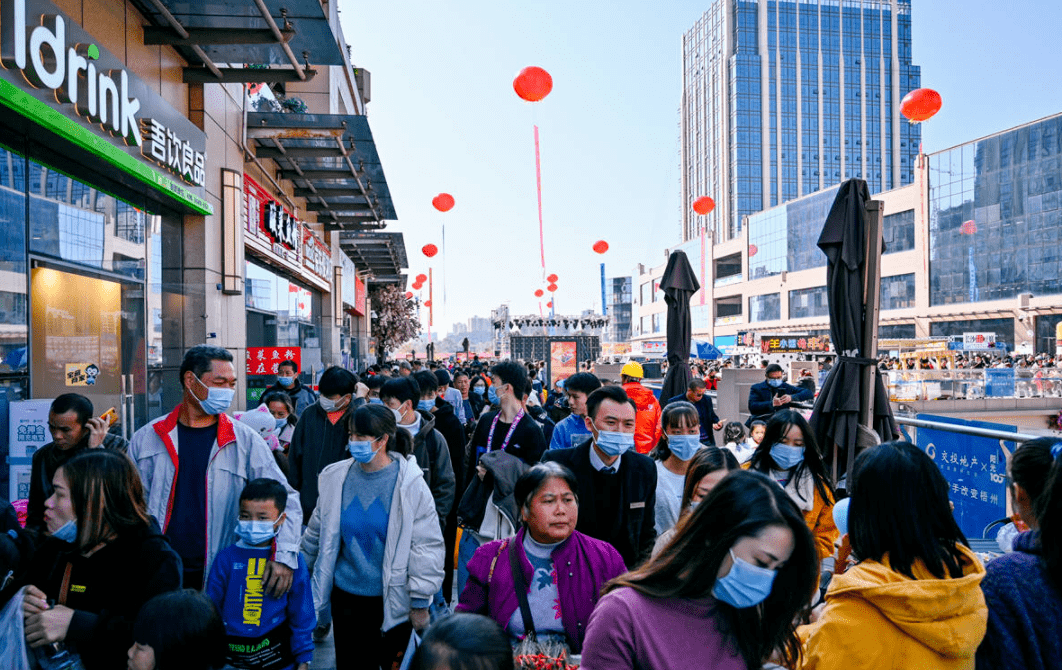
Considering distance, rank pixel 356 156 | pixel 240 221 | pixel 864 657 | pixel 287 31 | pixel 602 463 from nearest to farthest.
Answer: pixel 864 657, pixel 602 463, pixel 287 31, pixel 240 221, pixel 356 156

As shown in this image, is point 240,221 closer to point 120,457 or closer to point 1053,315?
point 120,457

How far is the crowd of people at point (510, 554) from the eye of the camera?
1780mm

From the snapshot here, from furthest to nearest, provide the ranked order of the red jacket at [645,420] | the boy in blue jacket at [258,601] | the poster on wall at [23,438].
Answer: the red jacket at [645,420] < the poster on wall at [23,438] < the boy in blue jacket at [258,601]

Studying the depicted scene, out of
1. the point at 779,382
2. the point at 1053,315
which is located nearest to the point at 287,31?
the point at 779,382

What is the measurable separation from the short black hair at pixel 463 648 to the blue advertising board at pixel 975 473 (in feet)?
17.7

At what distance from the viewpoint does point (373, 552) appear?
3.60 m

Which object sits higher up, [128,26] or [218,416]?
[128,26]

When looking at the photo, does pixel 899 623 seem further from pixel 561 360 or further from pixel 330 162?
pixel 561 360

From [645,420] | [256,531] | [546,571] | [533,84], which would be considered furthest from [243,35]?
[546,571]

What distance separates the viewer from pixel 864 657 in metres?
2.03

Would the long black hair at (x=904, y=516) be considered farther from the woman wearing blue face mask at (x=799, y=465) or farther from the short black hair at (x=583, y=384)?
the short black hair at (x=583, y=384)

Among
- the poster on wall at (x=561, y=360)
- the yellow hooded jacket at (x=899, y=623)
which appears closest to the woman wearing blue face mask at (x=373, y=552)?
the yellow hooded jacket at (x=899, y=623)

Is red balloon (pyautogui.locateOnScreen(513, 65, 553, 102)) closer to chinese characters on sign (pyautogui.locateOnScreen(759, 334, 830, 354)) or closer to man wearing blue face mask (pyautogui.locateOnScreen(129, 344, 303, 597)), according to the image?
man wearing blue face mask (pyautogui.locateOnScreen(129, 344, 303, 597))

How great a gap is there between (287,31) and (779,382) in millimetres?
7845
